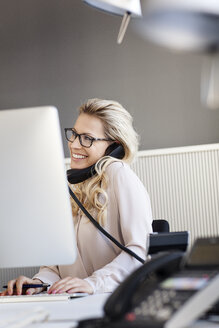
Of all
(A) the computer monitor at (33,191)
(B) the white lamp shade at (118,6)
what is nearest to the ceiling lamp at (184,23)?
(B) the white lamp shade at (118,6)

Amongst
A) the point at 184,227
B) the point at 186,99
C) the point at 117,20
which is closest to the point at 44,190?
the point at 184,227

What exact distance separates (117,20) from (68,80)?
0.65 metres

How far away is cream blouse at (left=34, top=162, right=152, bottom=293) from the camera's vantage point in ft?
6.48

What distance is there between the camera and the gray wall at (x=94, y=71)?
4.18m

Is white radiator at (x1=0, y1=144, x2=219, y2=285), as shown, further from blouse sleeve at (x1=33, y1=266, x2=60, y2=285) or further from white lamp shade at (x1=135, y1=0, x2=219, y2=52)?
white lamp shade at (x1=135, y1=0, x2=219, y2=52)

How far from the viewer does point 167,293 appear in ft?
2.65

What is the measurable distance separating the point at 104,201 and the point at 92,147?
32cm

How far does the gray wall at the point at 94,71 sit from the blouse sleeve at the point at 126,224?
6.87 feet

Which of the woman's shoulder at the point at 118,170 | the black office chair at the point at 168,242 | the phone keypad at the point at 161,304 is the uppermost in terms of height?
the woman's shoulder at the point at 118,170

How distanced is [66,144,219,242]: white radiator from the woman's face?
171cm

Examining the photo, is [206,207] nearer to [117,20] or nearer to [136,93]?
[136,93]

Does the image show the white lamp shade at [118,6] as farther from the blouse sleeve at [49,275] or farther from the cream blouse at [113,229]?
the blouse sleeve at [49,275]

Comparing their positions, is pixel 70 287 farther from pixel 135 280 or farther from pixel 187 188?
pixel 187 188

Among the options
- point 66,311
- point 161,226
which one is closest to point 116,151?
point 161,226
